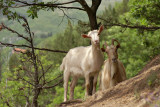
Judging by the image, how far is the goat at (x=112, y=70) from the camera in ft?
28.1

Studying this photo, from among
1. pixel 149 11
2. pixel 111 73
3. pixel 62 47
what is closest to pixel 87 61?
pixel 111 73

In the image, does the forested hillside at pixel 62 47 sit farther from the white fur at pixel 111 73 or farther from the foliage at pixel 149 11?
the white fur at pixel 111 73

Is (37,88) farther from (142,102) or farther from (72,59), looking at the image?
(142,102)

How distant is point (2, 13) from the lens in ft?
27.5

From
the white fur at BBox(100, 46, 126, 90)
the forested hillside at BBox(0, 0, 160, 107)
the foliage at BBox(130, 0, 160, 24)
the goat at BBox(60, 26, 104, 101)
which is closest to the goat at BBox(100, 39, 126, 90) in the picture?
the white fur at BBox(100, 46, 126, 90)

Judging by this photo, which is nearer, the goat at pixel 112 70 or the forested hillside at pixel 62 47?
the goat at pixel 112 70

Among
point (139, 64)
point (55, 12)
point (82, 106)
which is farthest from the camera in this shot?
point (139, 64)

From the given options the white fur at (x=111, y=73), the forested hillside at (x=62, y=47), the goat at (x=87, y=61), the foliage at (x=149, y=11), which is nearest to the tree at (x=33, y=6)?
the forested hillside at (x=62, y=47)

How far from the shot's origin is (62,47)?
5328cm

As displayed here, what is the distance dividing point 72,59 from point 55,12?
Answer: 1.73 m

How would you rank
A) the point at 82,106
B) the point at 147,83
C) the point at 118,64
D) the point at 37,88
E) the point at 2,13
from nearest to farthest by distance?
the point at 147,83 → the point at 82,106 → the point at 37,88 → the point at 2,13 → the point at 118,64

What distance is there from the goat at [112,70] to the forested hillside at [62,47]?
0.97 meters

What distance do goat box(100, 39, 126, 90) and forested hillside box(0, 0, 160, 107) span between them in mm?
967

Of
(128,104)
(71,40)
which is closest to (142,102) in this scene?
(128,104)
